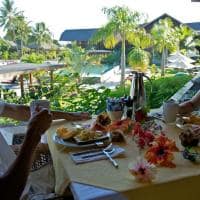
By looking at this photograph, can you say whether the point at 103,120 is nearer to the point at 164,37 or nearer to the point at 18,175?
the point at 18,175

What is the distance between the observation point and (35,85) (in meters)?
3.49

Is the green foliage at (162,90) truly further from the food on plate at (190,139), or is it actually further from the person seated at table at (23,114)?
the food on plate at (190,139)

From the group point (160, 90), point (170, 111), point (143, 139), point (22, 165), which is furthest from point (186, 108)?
point (160, 90)

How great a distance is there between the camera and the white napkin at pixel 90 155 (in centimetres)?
105

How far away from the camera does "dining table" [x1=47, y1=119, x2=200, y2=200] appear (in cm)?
86

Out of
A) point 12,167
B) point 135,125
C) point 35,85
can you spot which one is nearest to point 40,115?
point 12,167

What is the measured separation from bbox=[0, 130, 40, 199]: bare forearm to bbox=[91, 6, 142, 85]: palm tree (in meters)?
4.79

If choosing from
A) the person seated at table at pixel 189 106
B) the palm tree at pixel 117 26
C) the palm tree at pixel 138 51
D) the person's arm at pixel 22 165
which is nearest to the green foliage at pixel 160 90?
the person seated at table at pixel 189 106

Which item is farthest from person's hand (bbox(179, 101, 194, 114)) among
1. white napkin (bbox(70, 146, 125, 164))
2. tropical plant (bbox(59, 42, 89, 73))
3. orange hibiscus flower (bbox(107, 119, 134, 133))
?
tropical plant (bbox(59, 42, 89, 73))

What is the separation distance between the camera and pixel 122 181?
91cm

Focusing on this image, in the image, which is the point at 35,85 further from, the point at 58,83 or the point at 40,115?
the point at 40,115

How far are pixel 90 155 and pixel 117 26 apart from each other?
5178 mm

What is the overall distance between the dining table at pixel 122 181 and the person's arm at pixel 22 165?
124mm

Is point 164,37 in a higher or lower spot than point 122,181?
higher
